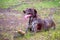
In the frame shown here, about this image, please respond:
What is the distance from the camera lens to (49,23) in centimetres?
638

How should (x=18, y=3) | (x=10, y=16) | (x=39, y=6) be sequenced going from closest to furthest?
1. (x=10, y=16)
2. (x=39, y=6)
3. (x=18, y=3)

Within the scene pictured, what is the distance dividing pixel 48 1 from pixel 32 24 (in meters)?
4.76

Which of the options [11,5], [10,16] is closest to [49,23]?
[10,16]

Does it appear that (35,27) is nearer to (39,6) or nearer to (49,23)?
(49,23)

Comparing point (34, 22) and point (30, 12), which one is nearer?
point (30, 12)

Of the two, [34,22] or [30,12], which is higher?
[30,12]

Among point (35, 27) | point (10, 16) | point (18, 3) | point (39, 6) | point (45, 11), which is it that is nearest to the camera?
point (35, 27)

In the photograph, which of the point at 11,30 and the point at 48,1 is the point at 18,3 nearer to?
the point at 48,1

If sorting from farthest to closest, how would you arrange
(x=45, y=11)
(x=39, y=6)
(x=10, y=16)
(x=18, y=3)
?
1. (x=18, y=3)
2. (x=39, y=6)
3. (x=45, y=11)
4. (x=10, y=16)

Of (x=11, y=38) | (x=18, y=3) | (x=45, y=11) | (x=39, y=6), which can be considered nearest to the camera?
(x=11, y=38)

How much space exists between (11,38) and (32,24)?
2.78ft

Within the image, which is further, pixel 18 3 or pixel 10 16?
pixel 18 3

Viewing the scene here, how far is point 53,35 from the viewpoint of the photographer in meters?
5.67

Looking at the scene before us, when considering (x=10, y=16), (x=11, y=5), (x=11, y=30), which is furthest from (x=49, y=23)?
(x=11, y=5)
